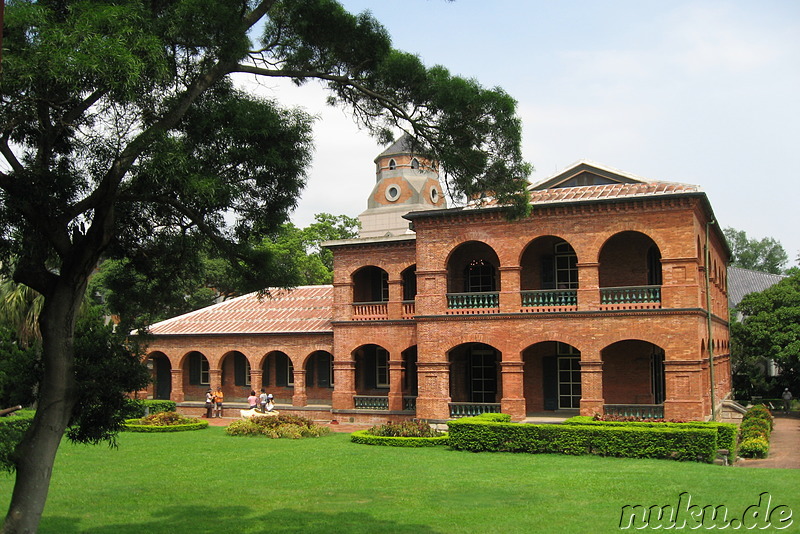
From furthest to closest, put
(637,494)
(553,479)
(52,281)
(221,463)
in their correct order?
1. (221,463)
2. (553,479)
3. (637,494)
4. (52,281)

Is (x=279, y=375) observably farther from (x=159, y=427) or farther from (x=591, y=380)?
(x=591, y=380)

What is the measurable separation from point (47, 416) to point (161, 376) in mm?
28293

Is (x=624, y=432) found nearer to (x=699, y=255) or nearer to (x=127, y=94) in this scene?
(x=699, y=255)

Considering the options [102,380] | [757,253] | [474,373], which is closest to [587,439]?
[474,373]

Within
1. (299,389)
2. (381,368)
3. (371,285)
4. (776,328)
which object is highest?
(371,285)

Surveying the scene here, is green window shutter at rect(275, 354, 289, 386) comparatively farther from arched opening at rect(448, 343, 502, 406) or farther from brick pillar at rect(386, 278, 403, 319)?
arched opening at rect(448, 343, 502, 406)

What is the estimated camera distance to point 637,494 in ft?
44.8

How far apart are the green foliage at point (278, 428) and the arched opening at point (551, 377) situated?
6577 mm

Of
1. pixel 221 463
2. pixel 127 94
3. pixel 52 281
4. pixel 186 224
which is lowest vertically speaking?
pixel 221 463

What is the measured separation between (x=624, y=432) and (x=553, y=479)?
4.22 metres

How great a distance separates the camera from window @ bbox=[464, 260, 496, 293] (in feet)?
86.9

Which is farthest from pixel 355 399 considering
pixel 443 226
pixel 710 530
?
pixel 710 530

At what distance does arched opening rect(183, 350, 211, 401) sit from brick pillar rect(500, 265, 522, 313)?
608 inches

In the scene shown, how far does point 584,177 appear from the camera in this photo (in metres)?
25.0
